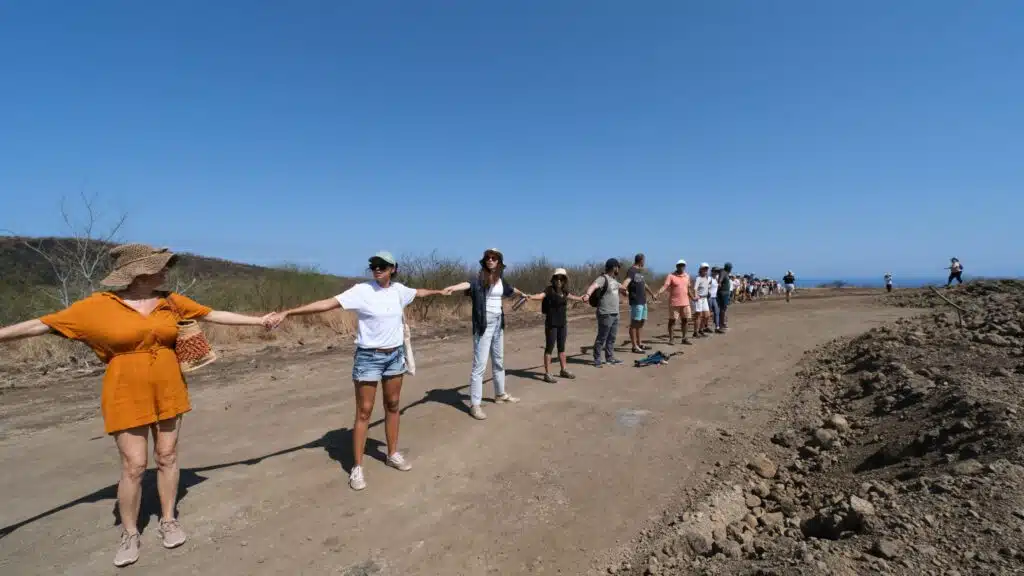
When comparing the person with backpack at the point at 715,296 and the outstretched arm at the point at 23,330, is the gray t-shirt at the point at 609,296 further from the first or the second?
the outstretched arm at the point at 23,330

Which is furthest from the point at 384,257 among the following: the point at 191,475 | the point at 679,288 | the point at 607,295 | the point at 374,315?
the point at 679,288

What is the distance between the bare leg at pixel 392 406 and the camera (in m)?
4.72

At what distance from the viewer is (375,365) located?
15.0 feet

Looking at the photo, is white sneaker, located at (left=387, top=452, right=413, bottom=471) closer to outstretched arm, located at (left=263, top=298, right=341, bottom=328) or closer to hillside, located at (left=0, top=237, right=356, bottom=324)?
outstretched arm, located at (left=263, top=298, right=341, bottom=328)

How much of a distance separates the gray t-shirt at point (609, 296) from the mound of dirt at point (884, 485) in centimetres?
324

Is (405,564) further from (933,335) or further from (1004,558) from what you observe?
(933,335)

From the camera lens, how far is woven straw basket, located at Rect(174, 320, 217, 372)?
3814 millimetres

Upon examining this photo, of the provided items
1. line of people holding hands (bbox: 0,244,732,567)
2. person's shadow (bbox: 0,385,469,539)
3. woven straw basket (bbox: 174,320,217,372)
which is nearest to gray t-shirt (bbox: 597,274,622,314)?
person's shadow (bbox: 0,385,469,539)

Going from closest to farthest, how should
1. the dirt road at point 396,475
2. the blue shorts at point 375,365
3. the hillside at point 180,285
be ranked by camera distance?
the dirt road at point 396,475 < the blue shorts at point 375,365 < the hillside at point 180,285

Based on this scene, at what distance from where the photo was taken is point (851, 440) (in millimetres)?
5871

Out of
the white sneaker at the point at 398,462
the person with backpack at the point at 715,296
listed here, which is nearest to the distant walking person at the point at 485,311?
the white sneaker at the point at 398,462

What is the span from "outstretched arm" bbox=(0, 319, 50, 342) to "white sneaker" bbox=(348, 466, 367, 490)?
2.58 metres

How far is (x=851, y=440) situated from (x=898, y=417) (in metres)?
0.71

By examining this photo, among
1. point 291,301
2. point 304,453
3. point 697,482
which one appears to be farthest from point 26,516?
point 291,301
